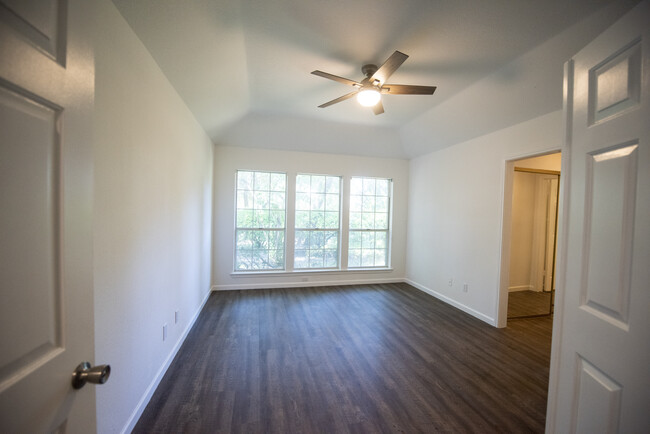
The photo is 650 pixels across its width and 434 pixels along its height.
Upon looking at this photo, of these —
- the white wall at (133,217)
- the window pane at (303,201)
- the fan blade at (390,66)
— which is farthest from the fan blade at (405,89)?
the window pane at (303,201)

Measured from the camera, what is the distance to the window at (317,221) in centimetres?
447

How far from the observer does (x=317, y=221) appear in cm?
455

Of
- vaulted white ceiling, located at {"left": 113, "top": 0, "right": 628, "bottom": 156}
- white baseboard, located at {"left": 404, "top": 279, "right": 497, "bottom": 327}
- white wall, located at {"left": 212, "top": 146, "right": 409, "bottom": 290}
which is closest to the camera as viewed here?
vaulted white ceiling, located at {"left": 113, "top": 0, "right": 628, "bottom": 156}

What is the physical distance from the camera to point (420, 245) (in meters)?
4.50

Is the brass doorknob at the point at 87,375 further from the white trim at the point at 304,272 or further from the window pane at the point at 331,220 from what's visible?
the window pane at the point at 331,220

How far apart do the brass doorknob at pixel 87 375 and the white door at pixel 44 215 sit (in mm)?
16

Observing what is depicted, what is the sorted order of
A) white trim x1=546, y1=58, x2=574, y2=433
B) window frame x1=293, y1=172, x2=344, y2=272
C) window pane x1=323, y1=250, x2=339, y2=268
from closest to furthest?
white trim x1=546, y1=58, x2=574, y2=433, window frame x1=293, y1=172, x2=344, y2=272, window pane x1=323, y1=250, x2=339, y2=268

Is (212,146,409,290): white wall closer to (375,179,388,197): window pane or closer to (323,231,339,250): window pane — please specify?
(375,179,388,197): window pane

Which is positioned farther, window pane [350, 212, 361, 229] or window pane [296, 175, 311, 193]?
window pane [350, 212, 361, 229]

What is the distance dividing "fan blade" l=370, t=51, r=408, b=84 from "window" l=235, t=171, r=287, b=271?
2645 millimetres

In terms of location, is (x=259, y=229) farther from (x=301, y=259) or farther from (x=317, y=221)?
(x=317, y=221)

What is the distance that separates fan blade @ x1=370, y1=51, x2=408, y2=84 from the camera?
5.53ft

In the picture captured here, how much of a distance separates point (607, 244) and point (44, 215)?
1704 millimetres

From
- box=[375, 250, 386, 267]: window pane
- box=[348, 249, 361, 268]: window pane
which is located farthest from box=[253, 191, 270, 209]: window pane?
box=[375, 250, 386, 267]: window pane
